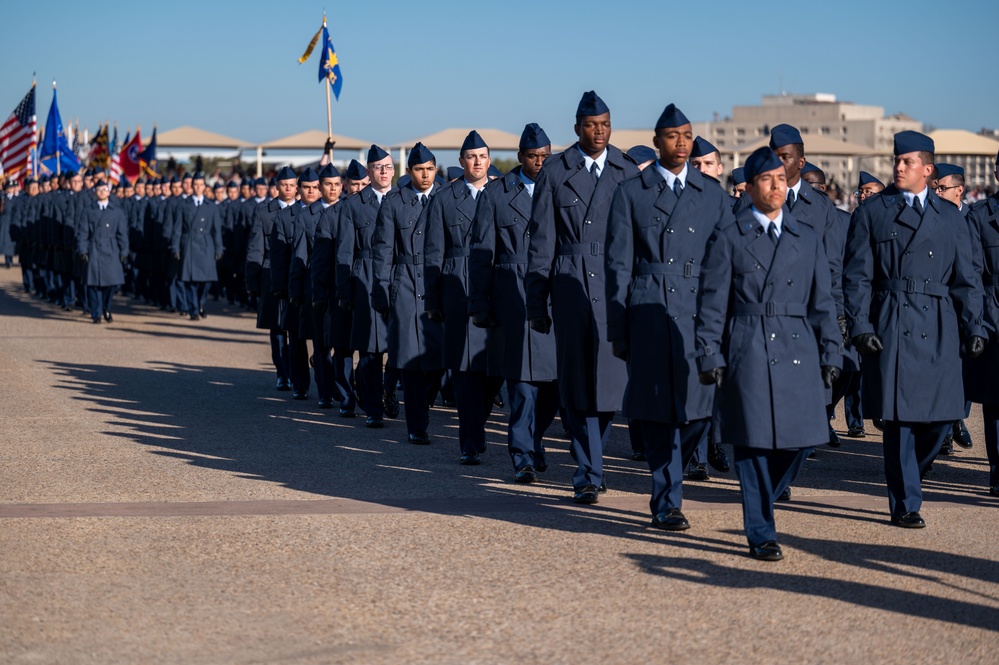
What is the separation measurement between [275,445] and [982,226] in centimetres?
522

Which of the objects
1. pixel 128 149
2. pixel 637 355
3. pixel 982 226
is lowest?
pixel 637 355

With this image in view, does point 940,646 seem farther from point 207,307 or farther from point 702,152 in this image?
point 207,307

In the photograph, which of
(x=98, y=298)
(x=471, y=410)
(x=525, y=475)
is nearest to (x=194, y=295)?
(x=98, y=298)

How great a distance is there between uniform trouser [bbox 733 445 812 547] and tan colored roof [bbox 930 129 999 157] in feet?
84.1

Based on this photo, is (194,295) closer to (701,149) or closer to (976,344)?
(701,149)

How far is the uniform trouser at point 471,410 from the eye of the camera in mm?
9930

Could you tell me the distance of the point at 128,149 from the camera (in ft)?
121

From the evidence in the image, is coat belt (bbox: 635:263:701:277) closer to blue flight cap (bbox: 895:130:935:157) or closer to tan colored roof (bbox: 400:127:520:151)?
blue flight cap (bbox: 895:130:935:157)

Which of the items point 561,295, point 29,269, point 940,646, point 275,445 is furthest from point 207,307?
point 940,646

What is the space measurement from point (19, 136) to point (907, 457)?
30014 mm

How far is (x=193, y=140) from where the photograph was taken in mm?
42906

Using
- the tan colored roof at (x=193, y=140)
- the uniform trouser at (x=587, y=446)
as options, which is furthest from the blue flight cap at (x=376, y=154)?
the tan colored roof at (x=193, y=140)

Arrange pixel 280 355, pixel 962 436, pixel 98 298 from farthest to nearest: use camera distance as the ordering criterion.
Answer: pixel 98 298 → pixel 280 355 → pixel 962 436

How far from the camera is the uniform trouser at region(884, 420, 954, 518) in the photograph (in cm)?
780
